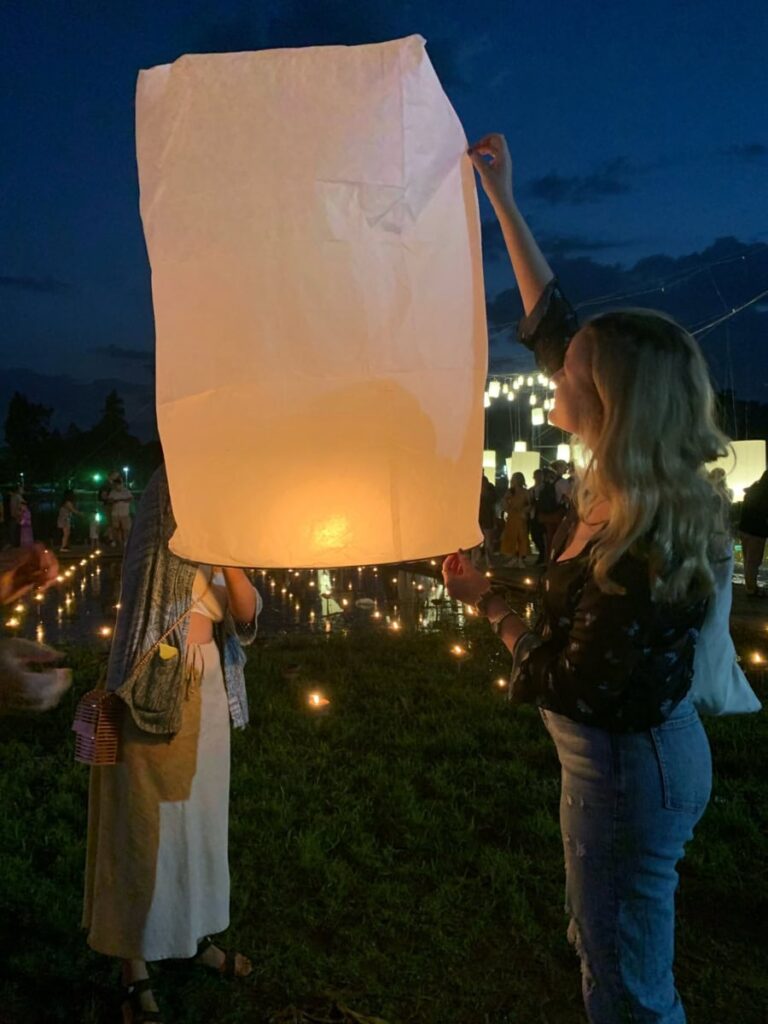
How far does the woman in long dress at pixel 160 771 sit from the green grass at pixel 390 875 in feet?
1.44

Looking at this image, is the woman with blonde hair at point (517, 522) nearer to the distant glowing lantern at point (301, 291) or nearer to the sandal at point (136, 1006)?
the sandal at point (136, 1006)

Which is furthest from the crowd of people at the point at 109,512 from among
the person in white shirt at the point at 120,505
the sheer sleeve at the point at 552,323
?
the sheer sleeve at the point at 552,323

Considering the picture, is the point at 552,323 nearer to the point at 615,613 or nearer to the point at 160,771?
the point at 615,613

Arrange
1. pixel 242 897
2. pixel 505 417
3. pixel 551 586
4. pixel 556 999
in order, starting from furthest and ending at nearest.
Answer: pixel 505 417 < pixel 242 897 < pixel 556 999 < pixel 551 586

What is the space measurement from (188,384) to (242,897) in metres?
2.74

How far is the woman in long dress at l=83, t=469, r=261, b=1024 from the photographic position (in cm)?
237

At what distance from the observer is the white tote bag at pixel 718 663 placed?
1824 millimetres

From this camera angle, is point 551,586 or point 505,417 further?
point 505,417

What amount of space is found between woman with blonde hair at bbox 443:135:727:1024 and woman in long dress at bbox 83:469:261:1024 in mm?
1091

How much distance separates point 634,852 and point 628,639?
0.51 m

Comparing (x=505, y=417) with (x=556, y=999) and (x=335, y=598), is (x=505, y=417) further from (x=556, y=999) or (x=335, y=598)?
(x=556, y=999)

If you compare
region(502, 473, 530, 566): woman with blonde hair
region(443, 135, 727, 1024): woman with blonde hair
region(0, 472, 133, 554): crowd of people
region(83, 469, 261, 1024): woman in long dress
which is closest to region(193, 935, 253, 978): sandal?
region(83, 469, 261, 1024): woman in long dress

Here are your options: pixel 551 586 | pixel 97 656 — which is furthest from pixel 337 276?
pixel 97 656

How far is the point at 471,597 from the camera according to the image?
2102mm
